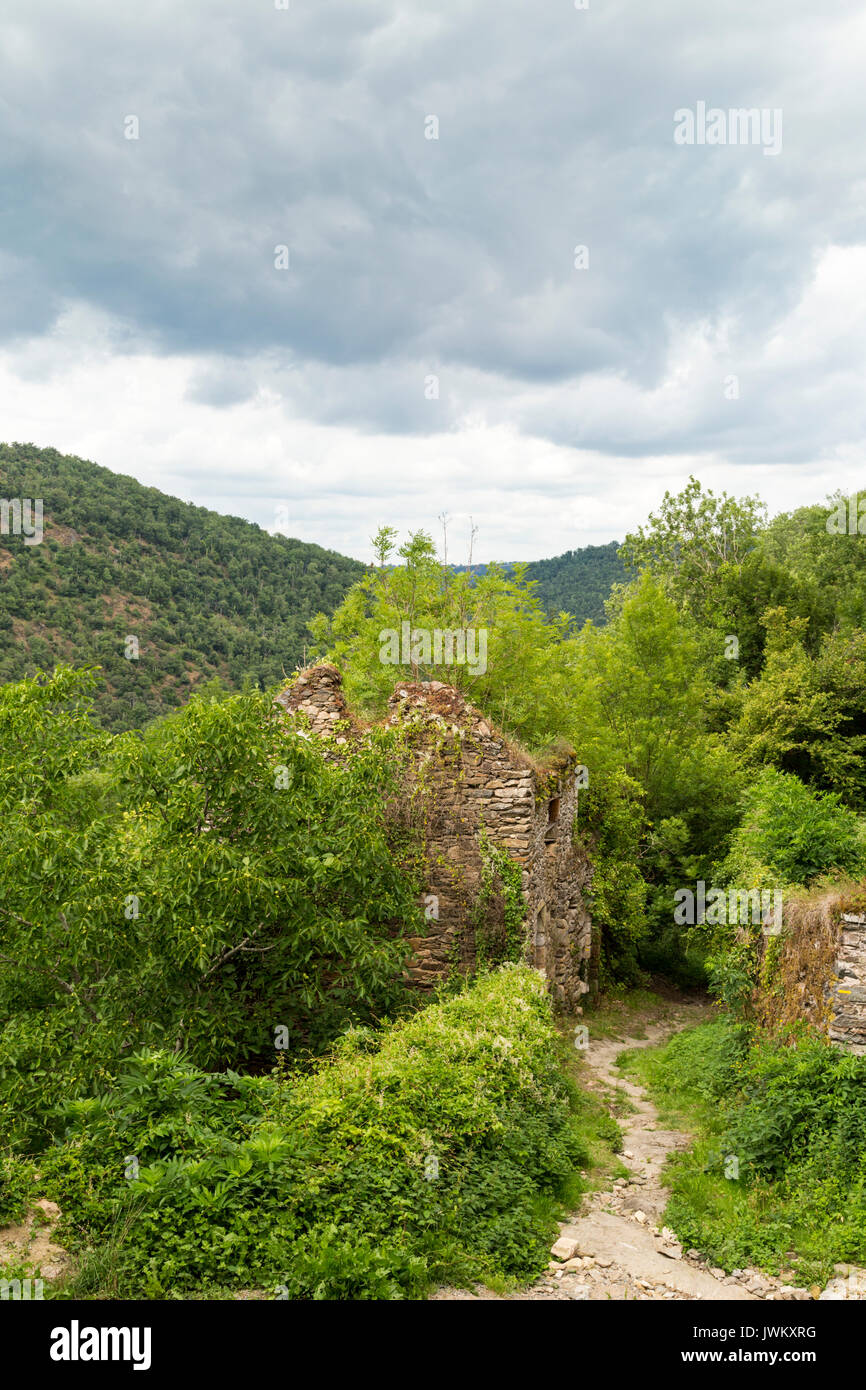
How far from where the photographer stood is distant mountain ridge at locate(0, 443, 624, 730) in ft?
172

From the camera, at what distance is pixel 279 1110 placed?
20.8ft

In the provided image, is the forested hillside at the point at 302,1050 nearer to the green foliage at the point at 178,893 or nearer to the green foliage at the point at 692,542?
the green foliage at the point at 178,893

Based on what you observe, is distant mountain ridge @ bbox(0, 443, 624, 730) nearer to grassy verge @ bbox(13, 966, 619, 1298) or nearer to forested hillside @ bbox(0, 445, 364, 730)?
forested hillside @ bbox(0, 445, 364, 730)

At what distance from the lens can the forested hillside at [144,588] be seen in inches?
2062

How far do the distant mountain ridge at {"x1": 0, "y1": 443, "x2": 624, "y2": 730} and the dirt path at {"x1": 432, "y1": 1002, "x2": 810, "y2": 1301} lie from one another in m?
35.7

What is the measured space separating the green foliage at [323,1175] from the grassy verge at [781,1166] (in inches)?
51.5

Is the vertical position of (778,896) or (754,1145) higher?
(778,896)

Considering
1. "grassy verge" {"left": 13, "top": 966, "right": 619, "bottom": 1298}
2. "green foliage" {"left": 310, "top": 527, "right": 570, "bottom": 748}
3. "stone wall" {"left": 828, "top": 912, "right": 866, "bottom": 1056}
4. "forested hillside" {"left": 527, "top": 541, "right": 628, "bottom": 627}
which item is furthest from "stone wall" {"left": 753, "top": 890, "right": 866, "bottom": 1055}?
"forested hillside" {"left": 527, "top": 541, "right": 628, "bottom": 627}

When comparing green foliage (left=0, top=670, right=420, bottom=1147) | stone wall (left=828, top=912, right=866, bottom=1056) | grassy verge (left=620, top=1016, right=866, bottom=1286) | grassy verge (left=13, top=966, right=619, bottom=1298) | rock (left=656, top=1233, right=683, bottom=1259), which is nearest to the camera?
grassy verge (left=13, top=966, right=619, bottom=1298)

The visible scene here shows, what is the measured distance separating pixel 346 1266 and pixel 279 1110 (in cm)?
140

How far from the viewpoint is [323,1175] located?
18.6ft

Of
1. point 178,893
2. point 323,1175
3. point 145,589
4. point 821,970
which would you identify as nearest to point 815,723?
point 821,970
